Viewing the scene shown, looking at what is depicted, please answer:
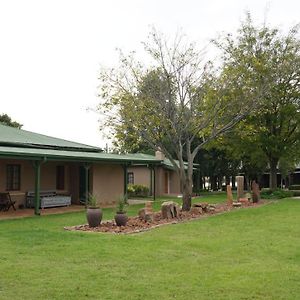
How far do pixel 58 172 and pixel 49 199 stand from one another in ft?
9.41

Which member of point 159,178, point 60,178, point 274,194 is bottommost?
point 274,194

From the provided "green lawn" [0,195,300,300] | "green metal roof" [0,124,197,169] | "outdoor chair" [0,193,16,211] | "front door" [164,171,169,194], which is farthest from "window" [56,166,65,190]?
"front door" [164,171,169,194]

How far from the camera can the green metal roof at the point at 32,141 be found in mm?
21581

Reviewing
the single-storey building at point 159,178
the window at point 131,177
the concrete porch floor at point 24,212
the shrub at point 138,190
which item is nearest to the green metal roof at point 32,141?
the concrete porch floor at point 24,212

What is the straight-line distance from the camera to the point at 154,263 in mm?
8352

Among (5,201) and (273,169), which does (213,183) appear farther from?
(5,201)

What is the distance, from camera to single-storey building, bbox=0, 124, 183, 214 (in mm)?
20422

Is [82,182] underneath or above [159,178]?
underneath

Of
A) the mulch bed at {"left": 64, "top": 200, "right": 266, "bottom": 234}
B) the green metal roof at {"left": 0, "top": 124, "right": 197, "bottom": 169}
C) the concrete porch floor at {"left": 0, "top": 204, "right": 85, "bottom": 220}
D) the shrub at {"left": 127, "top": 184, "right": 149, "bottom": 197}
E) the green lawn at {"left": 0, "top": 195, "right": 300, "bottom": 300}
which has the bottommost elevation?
the green lawn at {"left": 0, "top": 195, "right": 300, "bottom": 300}

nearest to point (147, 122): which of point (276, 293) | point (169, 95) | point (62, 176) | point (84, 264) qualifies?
point (169, 95)

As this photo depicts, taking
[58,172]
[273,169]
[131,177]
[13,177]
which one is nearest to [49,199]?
[13,177]

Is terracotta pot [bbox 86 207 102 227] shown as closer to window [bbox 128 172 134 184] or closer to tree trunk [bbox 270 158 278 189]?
window [bbox 128 172 134 184]

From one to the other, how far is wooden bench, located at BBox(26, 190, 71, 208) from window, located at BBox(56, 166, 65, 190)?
113 cm

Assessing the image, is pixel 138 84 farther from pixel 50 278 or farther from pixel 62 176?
pixel 50 278
